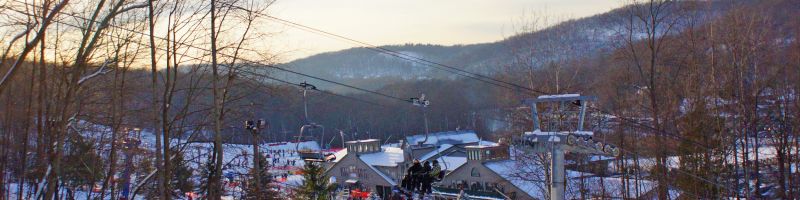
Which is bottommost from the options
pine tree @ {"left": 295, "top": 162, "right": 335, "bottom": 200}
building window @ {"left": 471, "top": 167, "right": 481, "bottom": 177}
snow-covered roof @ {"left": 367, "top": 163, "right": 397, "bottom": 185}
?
snow-covered roof @ {"left": 367, "top": 163, "right": 397, "bottom": 185}

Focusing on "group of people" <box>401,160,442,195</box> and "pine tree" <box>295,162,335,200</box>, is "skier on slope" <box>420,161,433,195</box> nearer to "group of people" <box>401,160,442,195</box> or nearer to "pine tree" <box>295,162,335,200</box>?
"group of people" <box>401,160,442,195</box>

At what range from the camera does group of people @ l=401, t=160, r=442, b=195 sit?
13.5 metres

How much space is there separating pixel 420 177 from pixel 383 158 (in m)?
31.8

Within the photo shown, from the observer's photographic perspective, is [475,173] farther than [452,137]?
No

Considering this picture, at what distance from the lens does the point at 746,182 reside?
1933 cm

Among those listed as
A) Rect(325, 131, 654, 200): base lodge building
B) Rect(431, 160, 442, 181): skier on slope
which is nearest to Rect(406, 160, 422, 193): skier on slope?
Rect(431, 160, 442, 181): skier on slope

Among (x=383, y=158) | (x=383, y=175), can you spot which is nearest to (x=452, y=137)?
(x=383, y=158)

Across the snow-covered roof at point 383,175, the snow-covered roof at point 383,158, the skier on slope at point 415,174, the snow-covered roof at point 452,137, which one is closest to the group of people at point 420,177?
the skier on slope at point 415,174

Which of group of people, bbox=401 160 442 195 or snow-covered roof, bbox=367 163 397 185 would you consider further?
snow-covered roof, bbox=367 163 397 185

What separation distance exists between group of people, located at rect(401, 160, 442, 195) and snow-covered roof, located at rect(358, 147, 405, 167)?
28.8 metres

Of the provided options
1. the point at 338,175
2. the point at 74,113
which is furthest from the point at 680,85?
the point at 338,175

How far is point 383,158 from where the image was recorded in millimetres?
45156

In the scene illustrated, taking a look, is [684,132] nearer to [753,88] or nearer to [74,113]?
[753,88]

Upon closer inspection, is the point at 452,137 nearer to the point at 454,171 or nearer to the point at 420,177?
the point at 454,171
